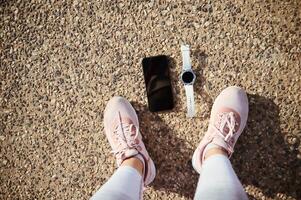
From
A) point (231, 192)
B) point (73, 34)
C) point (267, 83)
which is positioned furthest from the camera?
point (73, 34)

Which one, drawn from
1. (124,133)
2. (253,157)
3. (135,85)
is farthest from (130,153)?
(253,157)

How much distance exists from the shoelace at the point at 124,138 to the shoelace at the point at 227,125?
1.30 ft

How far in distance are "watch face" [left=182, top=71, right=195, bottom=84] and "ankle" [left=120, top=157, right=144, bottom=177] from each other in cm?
45

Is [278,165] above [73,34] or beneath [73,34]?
beneath

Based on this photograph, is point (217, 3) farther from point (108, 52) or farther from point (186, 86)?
point (108, 52)

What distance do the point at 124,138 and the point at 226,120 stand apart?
0.50 metres

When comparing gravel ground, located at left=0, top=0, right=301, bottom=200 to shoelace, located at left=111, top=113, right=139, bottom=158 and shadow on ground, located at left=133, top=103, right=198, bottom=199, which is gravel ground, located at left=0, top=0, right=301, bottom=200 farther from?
shoelace, located at left=111, top=113, right=139, bottom=158

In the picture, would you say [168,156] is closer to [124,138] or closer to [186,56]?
[124,138]

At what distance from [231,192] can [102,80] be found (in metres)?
0.88

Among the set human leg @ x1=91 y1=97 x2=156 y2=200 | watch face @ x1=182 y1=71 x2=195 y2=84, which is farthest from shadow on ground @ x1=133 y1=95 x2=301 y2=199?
watch face @ x1=182 y1=71 x2=195 y2=84

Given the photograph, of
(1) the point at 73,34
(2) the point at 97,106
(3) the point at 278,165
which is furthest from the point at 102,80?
(3) the point at 278,165

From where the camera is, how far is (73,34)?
5.82 feet

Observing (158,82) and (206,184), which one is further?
(158,82)

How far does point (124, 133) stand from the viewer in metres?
1.68
